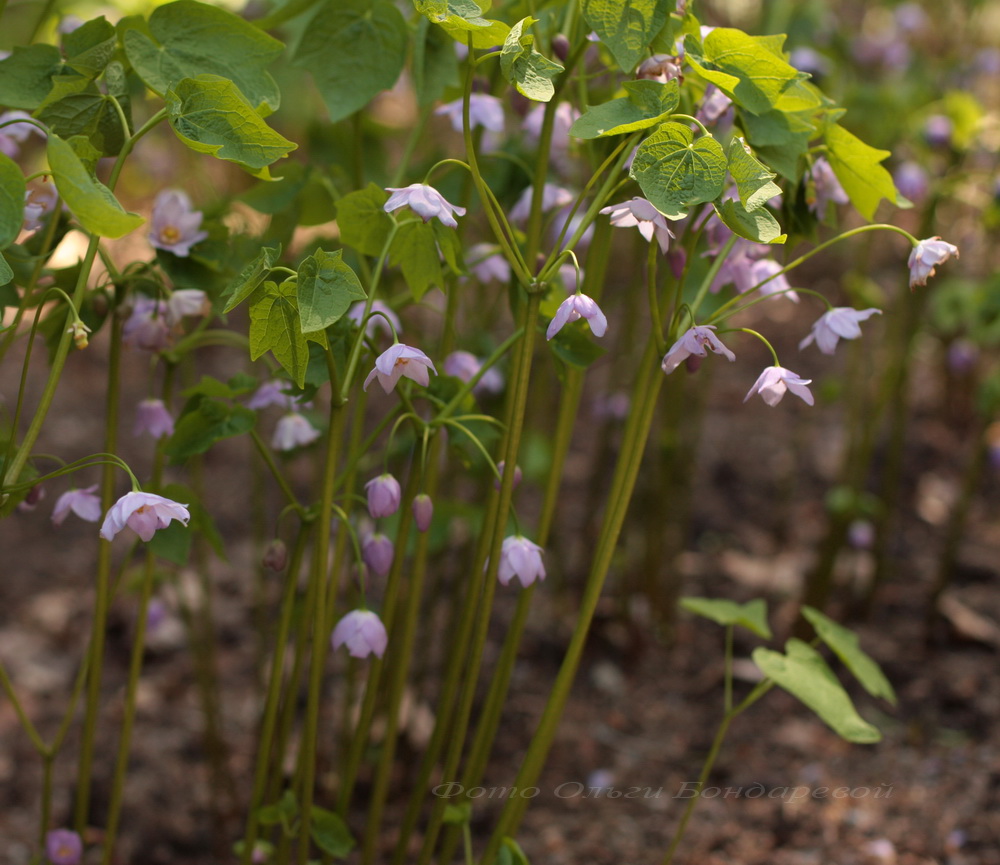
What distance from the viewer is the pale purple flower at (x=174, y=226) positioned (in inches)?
46.9

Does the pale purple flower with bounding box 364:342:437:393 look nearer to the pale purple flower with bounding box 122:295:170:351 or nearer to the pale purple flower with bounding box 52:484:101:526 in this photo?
the pale purple flower with bounding box 122:295:170:351

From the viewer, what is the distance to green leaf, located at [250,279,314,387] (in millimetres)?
935

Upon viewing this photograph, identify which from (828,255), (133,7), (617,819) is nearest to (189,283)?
(133,7)

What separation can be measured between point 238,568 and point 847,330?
2.24 m

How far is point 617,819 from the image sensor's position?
1.83 meters

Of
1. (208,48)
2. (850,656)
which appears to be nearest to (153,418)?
(208,48)

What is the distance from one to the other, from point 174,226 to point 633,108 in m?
0.63

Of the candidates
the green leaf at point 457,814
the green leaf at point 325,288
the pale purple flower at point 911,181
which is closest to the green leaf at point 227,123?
the green leaf at point 325,288

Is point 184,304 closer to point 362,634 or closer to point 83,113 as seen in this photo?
point 83,113

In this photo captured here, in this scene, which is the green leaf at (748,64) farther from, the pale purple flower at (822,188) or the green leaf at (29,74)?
the green leaf at (29,74)

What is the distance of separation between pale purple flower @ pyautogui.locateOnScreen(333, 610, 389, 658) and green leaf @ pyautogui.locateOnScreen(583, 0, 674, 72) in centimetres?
72

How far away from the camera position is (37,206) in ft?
3.57

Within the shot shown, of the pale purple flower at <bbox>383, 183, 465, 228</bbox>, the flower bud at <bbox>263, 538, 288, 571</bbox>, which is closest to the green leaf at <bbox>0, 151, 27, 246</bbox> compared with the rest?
the pale purple flower at <bbox>383, 183, 465, 228</bbox>

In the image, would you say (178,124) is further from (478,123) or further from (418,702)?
(418,702)
